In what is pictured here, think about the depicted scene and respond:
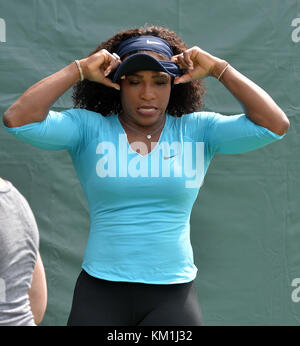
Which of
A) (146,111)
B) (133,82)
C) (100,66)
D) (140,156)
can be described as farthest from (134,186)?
(100,66)

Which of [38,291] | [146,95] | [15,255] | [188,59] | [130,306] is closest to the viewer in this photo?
[15,255]

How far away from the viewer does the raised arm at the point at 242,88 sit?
203 cm

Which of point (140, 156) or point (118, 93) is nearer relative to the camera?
point (140, 156)

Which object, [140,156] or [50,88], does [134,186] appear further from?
→ [50,88]

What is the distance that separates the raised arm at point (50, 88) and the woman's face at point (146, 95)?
85 millimetres

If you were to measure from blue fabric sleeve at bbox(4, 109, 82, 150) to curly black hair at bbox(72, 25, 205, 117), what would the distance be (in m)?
0.26

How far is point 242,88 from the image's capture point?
6.72 ft

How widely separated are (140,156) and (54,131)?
0.32 metres

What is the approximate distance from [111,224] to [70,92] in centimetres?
124

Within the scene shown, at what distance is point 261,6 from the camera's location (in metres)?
2.99

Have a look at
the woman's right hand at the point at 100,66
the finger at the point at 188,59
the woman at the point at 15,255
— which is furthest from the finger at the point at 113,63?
the woman at the point at 15,255

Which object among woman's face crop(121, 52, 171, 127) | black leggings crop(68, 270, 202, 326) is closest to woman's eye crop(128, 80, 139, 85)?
woman's face crop(121, 52, 171, 127)

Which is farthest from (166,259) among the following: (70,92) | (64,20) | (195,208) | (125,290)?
(64,20)
